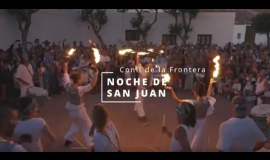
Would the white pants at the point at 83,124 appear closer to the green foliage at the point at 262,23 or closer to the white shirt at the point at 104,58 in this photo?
the white shirt at the point at 104,58

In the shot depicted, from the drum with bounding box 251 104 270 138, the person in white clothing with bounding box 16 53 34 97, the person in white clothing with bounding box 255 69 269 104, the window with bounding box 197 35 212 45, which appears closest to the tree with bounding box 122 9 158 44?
the window with bounding box 197 35 212 45

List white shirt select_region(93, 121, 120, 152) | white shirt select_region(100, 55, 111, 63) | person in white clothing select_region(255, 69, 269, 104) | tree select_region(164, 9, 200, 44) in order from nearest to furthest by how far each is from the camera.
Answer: white shirt select_region(93, 121, 120, 152) < person in white clothing select_region(255, 69, 269, 104) < white shirt select_region(100, 55, 111, 63) < tree select_region(164, 9, 200, 44)

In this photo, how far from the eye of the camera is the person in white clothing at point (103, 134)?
3.45 m

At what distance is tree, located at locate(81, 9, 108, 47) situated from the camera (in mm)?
19047

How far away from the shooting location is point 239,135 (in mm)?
3500

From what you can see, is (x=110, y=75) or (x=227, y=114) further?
(x=110, y=75)

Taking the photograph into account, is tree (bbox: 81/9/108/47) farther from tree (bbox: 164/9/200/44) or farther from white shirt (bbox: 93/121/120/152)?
white shirt (bbox: 93/121/120/152)

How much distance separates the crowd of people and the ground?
1.30 ft

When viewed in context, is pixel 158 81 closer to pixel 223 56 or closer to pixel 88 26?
pixel 223 56

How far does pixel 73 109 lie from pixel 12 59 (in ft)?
14.6

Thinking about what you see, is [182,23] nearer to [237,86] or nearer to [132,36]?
[132,36]

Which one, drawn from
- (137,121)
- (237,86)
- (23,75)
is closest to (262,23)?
(237,86)
